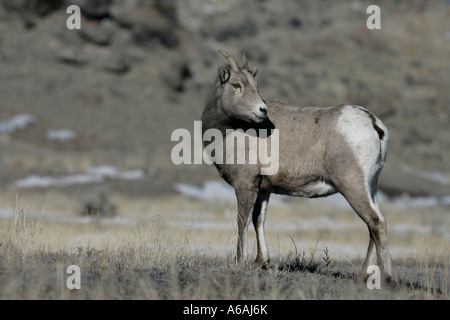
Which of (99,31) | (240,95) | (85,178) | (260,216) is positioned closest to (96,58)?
(99,31)

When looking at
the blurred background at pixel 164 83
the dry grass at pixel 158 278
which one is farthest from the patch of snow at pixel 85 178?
the dry grass at pixel 158 278

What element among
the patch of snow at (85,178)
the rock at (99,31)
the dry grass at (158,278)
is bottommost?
the dry grass at (158,278)

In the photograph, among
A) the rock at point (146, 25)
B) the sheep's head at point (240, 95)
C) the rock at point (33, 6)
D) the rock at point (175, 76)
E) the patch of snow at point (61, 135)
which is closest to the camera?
the sheep's head at point (240, 95)

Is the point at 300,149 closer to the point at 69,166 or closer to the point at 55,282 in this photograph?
the point at 55,282

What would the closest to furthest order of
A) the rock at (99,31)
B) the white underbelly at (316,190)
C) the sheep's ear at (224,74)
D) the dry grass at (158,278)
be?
1. the dry grass at (158,278)
2. the white underbelly at (316,190)
3. the sheep's ear at (224,74)
4. the rock at (99,31)

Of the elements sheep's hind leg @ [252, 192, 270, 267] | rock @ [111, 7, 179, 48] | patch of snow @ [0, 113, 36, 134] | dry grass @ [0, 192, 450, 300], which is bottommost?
dry grass @ [0, 192, 450, 300]

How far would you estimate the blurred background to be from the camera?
2856 centimetres

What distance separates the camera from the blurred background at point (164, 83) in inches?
1125

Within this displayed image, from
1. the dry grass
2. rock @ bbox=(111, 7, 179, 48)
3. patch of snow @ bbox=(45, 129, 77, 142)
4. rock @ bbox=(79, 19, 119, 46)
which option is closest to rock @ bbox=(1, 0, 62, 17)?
rock @ bbox=(79, 19, 119, 46)

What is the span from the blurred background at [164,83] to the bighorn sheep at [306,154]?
1238 cm

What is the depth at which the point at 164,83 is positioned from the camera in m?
47.8

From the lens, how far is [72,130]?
3797 cm

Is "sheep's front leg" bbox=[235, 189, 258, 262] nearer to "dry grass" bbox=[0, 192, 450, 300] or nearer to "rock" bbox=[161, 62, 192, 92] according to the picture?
"dry grass" bbox=[0, 192, 450, 300]

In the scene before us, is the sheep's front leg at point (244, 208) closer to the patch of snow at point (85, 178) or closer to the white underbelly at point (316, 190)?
the white underbelly at point (316, 190)
